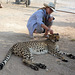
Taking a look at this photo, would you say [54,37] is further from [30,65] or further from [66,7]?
[66,7]

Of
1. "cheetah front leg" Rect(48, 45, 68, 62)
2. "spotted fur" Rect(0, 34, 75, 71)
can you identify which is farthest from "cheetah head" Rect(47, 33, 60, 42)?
"cheetah front leg" Rect(48, 45, 68, 62)

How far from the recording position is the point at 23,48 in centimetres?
425

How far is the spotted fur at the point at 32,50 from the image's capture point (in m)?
3.88

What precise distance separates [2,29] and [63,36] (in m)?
2.94

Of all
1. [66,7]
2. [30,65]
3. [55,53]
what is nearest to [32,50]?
[55,53]

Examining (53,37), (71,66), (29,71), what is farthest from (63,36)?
(29,71)

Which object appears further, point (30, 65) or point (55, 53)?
point (55, 53)

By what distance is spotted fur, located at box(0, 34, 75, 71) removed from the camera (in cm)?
388

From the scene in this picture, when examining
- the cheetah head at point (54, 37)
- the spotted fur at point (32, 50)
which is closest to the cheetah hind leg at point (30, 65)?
the spotted fur at point (32, 50)

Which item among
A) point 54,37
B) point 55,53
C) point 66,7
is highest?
point 54,37

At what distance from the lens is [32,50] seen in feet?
15.1

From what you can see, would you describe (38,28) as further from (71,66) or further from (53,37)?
(71,66)

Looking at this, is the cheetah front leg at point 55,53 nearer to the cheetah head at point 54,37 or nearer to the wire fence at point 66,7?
the cheetah head at point 54,37

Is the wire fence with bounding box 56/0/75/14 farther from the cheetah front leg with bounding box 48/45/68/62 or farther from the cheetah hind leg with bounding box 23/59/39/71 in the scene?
the cheetah hind leg with bounding box 23/59/39/71
